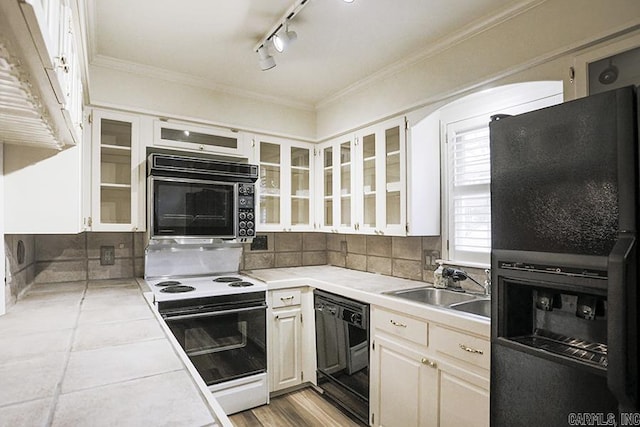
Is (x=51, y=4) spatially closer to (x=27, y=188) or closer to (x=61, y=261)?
(x=27, y=188)

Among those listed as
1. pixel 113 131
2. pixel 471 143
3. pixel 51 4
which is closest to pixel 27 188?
pixel 113 131

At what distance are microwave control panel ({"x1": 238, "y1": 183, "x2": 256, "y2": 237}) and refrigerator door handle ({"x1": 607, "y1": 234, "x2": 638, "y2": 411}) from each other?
7.31 ft

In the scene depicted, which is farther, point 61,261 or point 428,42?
point 61,261

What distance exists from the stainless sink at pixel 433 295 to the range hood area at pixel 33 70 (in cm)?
186

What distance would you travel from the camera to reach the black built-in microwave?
7.89ft

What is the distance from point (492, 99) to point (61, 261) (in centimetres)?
311

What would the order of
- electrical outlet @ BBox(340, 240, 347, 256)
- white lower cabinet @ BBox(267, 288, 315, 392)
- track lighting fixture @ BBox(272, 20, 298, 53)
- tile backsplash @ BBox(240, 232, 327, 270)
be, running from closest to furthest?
track lighting fixture @ BBox(272, 20, 298, 53) < white lower cabinet @ BBox(267, 288, 315, 392) < tile backsplash @ BBox(240, 232, 327, 270) < electrical outlet @ BBox(340, 240, 347, 256)

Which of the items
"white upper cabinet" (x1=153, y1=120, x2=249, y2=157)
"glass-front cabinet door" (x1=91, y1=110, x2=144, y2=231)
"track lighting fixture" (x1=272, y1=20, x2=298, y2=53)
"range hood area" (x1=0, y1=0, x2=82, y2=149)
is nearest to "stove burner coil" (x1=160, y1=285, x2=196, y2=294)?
"glass-front cabinet door" (x1=91, y1=110, x2=144, y2=231)

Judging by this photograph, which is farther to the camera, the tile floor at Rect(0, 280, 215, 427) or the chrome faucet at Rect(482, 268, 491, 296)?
the chrome faucet at Rect(482, 268, 491, 296)

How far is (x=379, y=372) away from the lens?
6.94ft

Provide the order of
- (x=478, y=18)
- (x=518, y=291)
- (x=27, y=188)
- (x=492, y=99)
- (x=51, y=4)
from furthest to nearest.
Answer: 1. (x=492, y=99)
2. (x=478, y=18)
3. (x=27, y=188)
4. (x=518, y=291)
5. (x=51, y=4)

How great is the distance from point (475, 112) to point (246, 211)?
5.78ft

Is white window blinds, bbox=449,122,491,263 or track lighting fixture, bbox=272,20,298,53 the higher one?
track lighting fixture, bbox=272,20,298,53

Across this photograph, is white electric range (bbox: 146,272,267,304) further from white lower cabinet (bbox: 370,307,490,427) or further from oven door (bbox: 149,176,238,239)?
white lower cabinet (bbox: 370,307,490,427)
